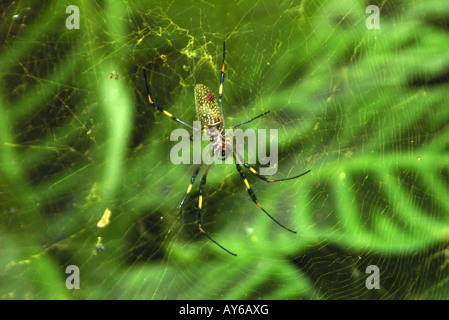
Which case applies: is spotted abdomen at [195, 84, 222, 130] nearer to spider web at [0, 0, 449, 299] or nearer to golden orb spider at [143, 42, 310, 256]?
golden orb spider at [143, 42, 310, 256]

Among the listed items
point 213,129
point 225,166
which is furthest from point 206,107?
point 225,166

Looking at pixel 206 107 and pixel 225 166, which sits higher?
pixel 206 107

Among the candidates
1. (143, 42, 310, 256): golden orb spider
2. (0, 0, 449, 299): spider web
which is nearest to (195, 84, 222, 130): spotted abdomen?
(143, 42, 310, 256): golden orb spider

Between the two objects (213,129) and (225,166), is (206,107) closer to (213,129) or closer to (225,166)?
(213,129)

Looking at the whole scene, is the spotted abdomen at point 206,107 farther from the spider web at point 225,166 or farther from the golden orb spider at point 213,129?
the spider web at point 225,166

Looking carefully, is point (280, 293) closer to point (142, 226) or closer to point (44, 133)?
point (142, 226)

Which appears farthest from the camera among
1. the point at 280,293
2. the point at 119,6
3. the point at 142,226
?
the point at 280,293
